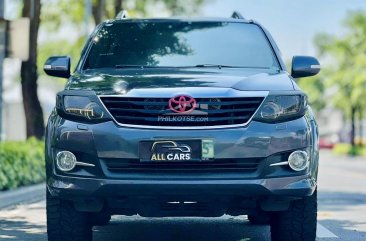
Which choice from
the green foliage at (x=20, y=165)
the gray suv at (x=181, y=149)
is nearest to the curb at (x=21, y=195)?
the green foliage at (x=20, y=165)

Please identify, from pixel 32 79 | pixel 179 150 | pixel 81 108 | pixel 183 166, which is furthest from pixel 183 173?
pixel 32 79

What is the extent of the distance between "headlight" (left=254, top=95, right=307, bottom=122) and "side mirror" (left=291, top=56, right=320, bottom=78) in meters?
1.00

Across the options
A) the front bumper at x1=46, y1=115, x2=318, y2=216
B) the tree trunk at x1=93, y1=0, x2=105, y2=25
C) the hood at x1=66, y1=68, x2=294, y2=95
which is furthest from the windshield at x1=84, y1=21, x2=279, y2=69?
the tree trunk at x1=93, y1=0, x2=105, y2=25

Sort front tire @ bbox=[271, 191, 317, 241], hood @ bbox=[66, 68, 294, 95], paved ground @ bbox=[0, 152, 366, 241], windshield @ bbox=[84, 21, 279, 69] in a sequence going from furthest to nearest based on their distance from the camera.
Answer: paved ground @ bbox=[0, 152, 366, 241]
windshield @ bbox=[84, 21, 279, 69]
front tire @ bbox=[271, 191, 317, 241]
hood @ bbox=[66, 68, 294, 95]

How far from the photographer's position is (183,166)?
610 cm

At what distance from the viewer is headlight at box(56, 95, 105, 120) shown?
6.23 meters

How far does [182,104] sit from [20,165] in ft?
28.3

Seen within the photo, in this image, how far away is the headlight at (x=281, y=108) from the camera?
6219 mm

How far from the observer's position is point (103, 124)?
20.3 feet

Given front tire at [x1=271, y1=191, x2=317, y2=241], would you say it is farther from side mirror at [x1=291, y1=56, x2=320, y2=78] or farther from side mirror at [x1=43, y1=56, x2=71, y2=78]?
side mirror at [x1=43, y1=56, x2=71, y2=78]

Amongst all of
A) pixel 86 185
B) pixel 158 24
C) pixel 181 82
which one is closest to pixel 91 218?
pixel 86 185

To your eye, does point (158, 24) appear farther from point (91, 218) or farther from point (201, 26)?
point (91, 218)

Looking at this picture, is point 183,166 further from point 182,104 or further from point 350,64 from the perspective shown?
point 350,64

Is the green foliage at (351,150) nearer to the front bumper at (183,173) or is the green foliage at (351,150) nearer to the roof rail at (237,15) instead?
the roof rail at (237,15)
